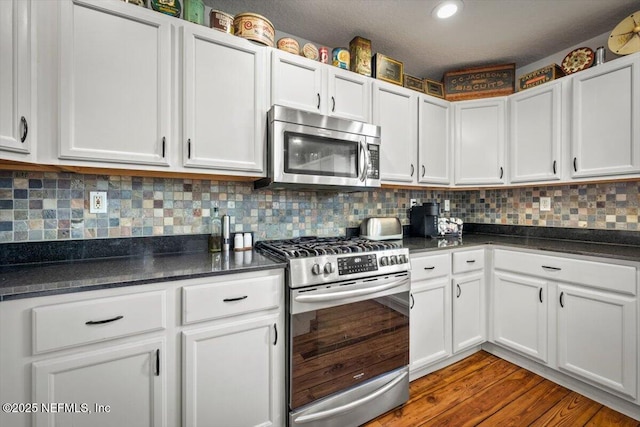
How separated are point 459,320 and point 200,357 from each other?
5.99ft

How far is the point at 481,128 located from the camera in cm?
247

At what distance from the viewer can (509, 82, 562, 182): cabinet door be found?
2.11m

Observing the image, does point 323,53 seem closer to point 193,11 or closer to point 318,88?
point 318,88

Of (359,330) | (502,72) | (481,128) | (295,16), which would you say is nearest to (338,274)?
(359,330)

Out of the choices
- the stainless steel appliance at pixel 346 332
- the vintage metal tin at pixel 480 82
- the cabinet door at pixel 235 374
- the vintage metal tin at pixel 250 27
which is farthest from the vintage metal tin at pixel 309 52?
the cabinet door at pixel 235 374

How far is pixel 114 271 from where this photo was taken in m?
1.22

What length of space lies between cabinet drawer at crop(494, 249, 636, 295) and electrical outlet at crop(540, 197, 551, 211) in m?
0.72

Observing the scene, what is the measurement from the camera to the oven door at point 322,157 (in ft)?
5.27

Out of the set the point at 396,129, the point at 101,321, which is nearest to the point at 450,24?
the point at 396,129

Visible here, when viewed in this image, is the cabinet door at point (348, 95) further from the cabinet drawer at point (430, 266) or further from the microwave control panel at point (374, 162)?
the cabinet drawer at point (430, 266)

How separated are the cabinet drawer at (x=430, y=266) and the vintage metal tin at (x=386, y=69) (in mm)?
1387

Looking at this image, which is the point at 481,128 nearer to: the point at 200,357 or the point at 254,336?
the point at 254,336

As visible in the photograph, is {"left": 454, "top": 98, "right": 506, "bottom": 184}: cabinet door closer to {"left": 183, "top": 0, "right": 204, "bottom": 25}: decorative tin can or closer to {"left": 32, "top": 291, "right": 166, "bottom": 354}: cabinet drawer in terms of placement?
{"left": 183, "top": 0, "right": 204, "bottom": 25}: decorative tin can

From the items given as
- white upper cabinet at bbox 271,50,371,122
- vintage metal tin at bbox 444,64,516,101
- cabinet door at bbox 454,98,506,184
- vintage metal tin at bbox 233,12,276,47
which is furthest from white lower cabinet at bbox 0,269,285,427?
vintage metal tin at bbox 444,64,516,101
